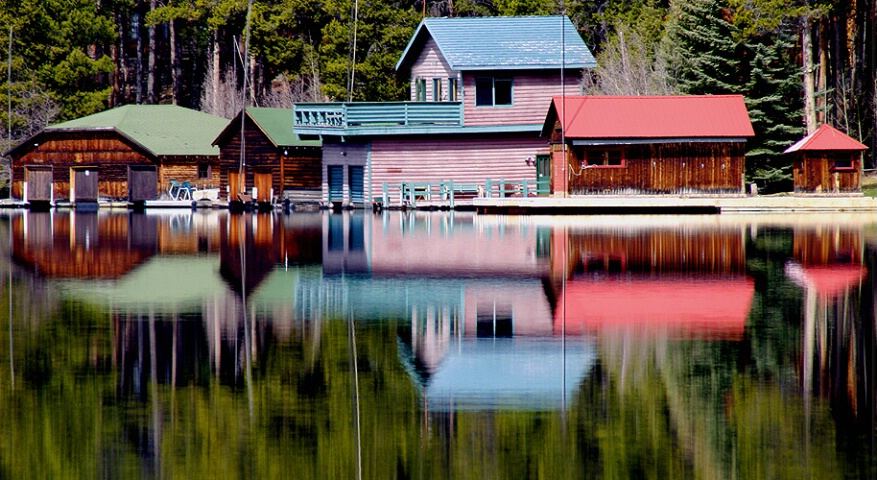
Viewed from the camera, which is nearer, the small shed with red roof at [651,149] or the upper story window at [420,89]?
the small shed with red roof at [651,149]

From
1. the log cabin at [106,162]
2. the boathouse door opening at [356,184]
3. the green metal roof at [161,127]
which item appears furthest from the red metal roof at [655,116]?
the log cabin at [106,162]

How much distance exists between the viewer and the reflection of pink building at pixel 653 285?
53.5 feet

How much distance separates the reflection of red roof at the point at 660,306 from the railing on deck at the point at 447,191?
35141mm

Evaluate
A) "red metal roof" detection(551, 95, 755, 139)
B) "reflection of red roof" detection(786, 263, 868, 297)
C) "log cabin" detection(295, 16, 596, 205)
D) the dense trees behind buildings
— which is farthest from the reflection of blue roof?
the dense trees behind buildings

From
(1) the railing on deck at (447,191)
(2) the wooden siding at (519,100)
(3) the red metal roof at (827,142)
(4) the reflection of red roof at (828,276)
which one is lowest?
(4) the reflection of red roof at (828,276)

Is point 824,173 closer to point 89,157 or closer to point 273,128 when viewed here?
point 273,128

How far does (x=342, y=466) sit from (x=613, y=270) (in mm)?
15029

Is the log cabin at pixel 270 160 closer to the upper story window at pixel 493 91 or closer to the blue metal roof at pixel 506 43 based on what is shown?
the blue metal roof at pixel 506 43

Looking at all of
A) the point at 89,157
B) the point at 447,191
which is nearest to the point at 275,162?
the point at 447,191

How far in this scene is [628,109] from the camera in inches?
2125

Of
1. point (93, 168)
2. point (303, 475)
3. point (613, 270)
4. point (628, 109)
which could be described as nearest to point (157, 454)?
point (303, 475)

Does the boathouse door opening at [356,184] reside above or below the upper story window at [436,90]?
below

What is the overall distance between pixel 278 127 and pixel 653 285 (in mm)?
46813

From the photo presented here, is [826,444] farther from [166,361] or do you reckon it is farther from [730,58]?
[730,58]
